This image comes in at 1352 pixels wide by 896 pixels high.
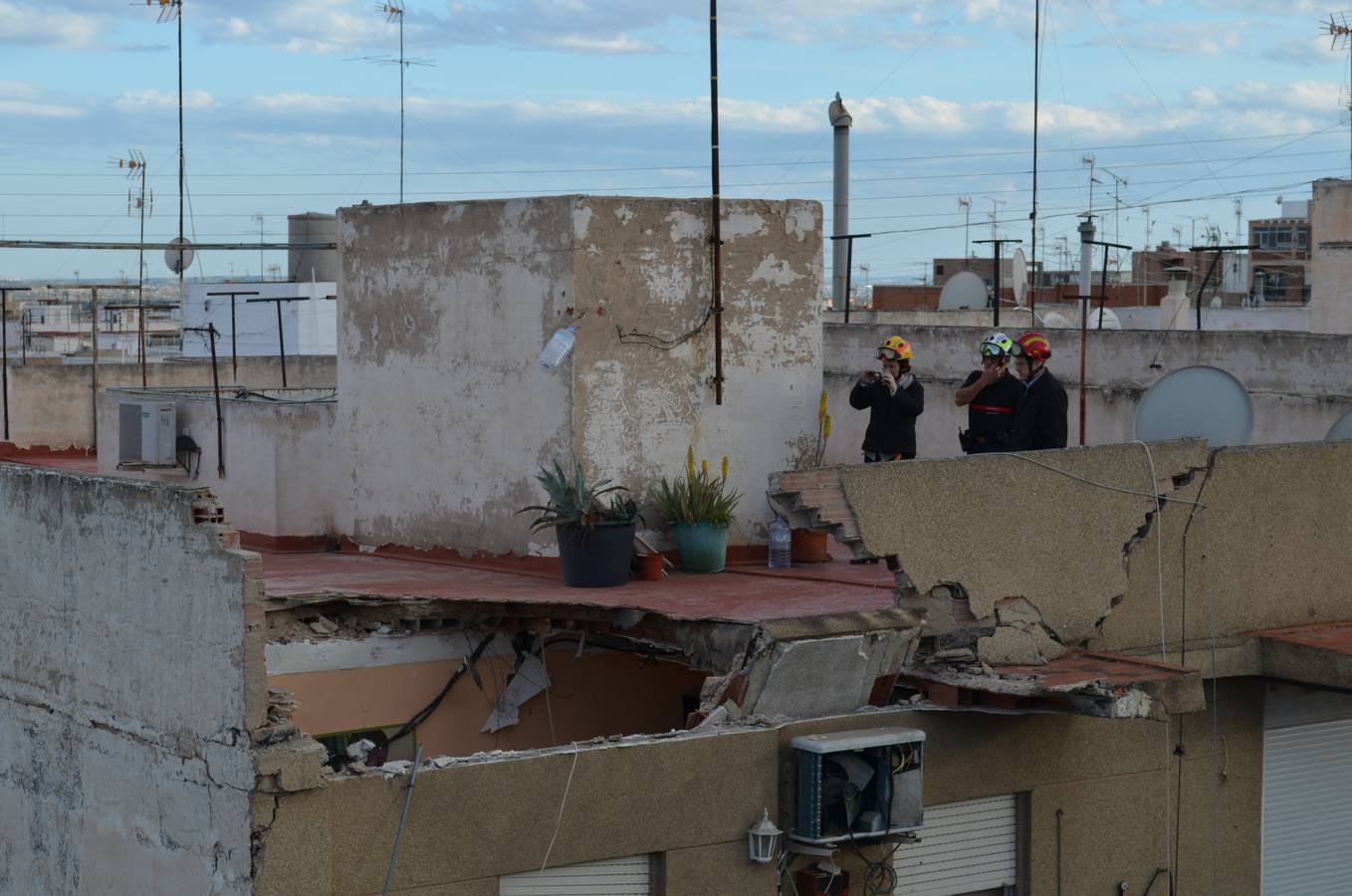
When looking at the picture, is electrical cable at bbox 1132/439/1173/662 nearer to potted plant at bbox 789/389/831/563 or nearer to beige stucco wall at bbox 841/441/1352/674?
beige stucco wall at bbox 841/441/1352/674

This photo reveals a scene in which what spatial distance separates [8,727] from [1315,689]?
881 cm

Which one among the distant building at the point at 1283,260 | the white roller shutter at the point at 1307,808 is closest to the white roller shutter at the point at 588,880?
the white roller shutter at the point at 1307,808

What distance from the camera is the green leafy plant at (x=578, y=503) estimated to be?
1190 centimetres

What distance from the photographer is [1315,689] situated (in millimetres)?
12344

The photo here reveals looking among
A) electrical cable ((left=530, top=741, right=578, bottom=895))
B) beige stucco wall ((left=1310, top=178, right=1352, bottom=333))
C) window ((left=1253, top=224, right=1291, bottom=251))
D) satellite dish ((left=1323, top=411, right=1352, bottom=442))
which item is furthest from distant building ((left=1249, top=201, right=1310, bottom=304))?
electrical cable ((left=530, top=741, right=578, bottom=895))

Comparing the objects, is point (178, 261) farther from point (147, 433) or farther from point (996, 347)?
point (996, 347)

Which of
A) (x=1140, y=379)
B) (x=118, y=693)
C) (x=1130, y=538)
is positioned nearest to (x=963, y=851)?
(x=1130, y=538)

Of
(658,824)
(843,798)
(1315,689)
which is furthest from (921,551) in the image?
(1315,689)

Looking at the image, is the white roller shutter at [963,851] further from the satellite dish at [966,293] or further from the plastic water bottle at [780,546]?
the satellite dish at [966,293]

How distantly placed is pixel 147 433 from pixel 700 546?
6.39 metres

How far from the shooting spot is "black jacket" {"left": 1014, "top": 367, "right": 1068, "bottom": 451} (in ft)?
40.0

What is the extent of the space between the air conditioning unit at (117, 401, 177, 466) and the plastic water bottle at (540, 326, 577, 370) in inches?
212

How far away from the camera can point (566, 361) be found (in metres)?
12.6

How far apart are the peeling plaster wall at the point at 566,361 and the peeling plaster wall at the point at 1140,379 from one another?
3.73 m
